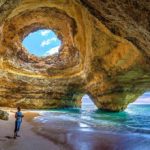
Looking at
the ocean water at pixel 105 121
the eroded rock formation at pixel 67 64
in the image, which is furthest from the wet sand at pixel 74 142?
the eroded rock formation at pixel 67 64

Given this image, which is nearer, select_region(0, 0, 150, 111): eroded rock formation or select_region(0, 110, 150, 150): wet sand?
select_region(0, 110, 150, 150): wet sand

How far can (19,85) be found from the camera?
2398 centimetres

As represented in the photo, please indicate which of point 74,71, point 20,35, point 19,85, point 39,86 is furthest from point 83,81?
point 20,35

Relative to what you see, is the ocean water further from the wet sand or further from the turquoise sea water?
the wet sand

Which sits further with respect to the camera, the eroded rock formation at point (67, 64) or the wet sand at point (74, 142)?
the eroded rock formation at point (67, 64)

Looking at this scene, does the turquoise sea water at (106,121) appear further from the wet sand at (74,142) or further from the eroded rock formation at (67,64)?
the eroded rock formation at (67,64)

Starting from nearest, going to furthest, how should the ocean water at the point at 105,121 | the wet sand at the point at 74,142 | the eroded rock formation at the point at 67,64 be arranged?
1. the wet sand at the point at 74,142
2. the ocean water at the point at 105,121
3. the eroded rock formation at the point at 67,64

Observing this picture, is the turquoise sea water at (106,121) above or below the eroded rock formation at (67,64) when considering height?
below

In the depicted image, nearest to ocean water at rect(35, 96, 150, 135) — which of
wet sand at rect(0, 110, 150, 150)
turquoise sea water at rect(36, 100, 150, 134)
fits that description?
turquoise sea water at rect(36, 100, 150, 134)

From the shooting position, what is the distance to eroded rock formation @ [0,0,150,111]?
53.9 feet

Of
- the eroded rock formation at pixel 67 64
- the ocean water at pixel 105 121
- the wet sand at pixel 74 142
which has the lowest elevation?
the wet sand at pixel 74 142

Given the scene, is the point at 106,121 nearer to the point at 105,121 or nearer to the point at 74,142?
the point at 105,121

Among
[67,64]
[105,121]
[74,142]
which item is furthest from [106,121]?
[67,64]

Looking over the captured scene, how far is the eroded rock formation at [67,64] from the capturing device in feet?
53.9
